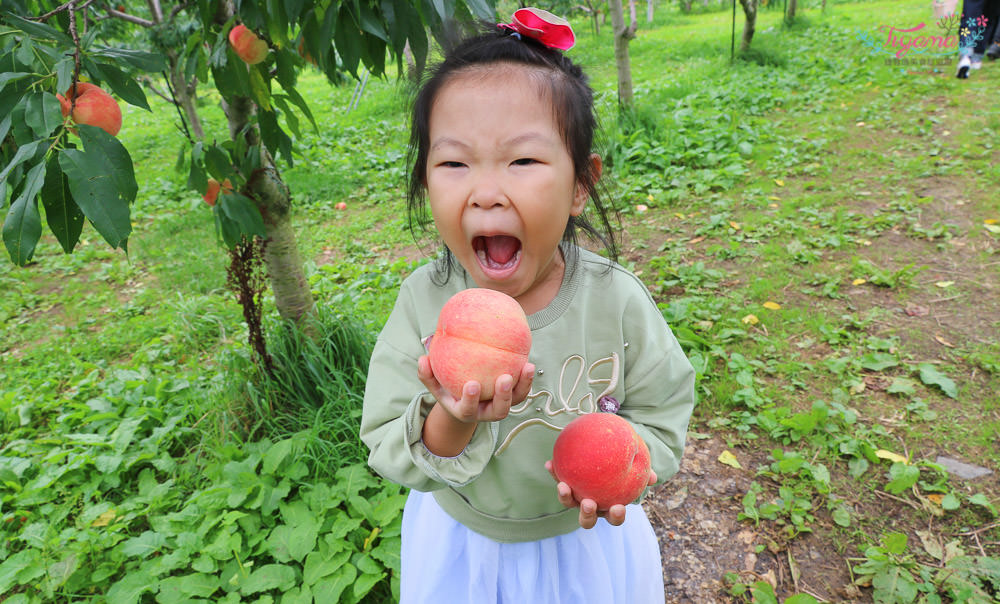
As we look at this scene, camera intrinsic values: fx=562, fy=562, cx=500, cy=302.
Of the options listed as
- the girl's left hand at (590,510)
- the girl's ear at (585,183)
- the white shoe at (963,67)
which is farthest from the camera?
the white shoe at (963,67)

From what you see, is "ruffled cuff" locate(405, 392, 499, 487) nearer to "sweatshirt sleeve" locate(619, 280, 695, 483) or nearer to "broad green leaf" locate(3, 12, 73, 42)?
"sweatshirt sleeve" locate(619, 280, 695, 483)

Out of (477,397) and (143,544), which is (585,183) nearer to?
(477,397)

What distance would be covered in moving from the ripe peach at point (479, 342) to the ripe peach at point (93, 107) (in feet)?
3.49

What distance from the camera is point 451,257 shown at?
131cm

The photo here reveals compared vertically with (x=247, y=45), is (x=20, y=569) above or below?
below

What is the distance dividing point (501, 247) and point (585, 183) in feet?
0.81

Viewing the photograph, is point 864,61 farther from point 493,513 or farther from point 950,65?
point 493,513

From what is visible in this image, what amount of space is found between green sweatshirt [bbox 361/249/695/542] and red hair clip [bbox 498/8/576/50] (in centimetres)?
45

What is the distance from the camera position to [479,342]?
0.88 metres

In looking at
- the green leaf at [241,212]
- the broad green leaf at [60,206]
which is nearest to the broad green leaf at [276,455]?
the green leaf at [241,212]

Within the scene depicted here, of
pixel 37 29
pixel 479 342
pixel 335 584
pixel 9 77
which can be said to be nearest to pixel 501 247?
pixel 479 342

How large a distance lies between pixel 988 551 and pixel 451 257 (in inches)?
79.1

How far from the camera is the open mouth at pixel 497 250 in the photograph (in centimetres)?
106

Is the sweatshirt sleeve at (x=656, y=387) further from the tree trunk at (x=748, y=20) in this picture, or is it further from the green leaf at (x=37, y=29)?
the tree trunk at (x=748, y=20)
